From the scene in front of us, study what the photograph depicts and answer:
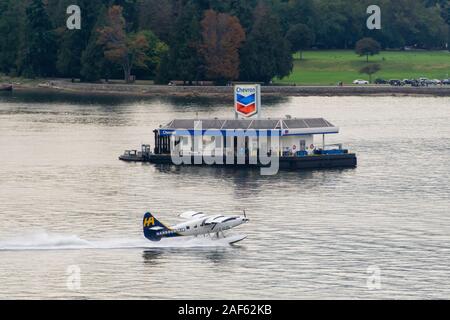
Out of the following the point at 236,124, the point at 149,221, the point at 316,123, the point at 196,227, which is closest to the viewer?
the point at 149,221

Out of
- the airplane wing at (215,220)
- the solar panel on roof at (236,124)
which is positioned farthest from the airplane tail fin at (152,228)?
the solar panel on roof at (236,124)

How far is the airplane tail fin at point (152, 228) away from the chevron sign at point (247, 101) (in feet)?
202

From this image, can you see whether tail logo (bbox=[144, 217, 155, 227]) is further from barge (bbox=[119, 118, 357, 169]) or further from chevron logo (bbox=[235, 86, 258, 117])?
chevron logo (bbox=[235, 86, 258, 117])

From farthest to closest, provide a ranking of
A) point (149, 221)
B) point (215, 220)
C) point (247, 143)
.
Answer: point (247, 143) → point (215, 220) → point (149, 221)

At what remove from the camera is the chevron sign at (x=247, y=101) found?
580 ft

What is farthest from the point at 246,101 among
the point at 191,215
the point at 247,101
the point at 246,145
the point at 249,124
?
the point at 191,215

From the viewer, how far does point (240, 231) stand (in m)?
126

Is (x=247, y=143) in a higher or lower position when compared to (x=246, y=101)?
lower

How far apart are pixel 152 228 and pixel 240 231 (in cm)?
1166

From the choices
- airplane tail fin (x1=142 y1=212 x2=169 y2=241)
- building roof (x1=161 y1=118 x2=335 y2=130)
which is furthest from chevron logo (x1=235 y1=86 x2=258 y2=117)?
airplane tail fin (x1=142 y1=212 x2=169 y2=241)

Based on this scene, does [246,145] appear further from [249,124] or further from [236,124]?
[236,124]

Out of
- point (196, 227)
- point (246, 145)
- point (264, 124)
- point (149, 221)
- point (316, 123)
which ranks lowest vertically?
point (196, 227)
